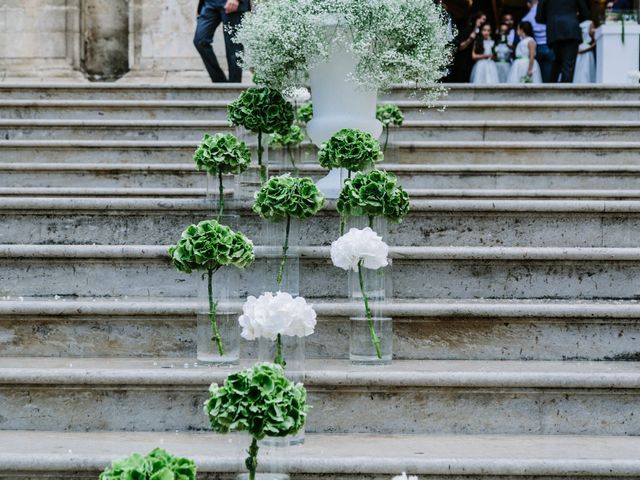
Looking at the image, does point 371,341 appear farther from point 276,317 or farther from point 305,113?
point 305,113

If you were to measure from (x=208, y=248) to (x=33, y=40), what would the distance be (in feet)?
27.9

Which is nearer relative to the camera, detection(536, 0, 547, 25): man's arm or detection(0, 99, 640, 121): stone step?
detection(0, 99, 640, 121): stone step

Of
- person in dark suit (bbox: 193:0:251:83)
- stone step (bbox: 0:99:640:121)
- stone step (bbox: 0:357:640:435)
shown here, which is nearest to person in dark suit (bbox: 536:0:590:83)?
stone step (bbox: 0:99:640:121)

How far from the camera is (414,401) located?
3.95 m

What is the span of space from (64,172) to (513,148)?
9.48 ft

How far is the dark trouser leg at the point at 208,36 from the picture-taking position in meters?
10.1

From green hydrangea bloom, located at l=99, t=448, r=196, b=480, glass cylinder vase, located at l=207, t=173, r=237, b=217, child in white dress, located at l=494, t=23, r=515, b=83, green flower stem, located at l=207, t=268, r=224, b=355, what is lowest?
green hydrangea bloom, located at l=99, t=448, r=196, b=480

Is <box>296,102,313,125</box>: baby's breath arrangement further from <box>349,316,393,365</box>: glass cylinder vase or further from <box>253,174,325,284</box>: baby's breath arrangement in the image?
<box>349,316,393,365</box>: glass cylinder vase

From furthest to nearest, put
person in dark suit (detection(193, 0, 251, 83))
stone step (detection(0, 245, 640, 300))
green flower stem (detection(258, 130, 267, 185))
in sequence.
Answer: person in dark suit (detection(193, 0, 251, 83)), green flower stem (detection(258, 130, 267, 185)), stone step (detection(0, 245, 640, 300))

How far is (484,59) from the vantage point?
12594 mm

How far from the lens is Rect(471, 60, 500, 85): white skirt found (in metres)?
12.4

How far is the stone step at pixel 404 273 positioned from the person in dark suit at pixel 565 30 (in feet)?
20.2

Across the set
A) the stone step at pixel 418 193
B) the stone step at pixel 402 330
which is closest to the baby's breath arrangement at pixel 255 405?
the stone step at pixel 402 330

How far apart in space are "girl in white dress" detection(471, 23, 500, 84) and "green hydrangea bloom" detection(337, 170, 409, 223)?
8280 millimetres
